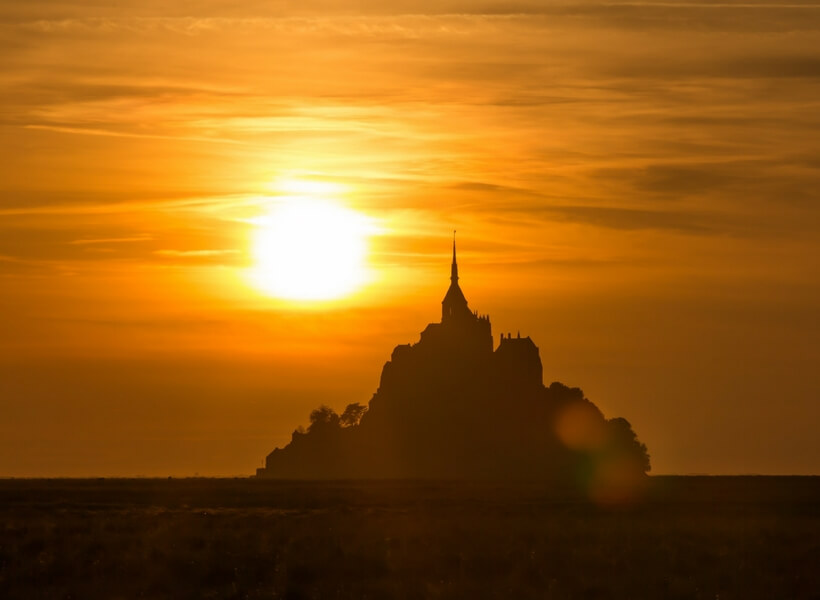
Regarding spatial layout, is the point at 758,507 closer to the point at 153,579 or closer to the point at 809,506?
the point at 809,506

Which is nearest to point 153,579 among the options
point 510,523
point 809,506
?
point 510,523

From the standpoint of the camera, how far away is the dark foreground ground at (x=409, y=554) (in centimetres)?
4391

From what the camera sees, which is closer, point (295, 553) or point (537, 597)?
point (537, 597)

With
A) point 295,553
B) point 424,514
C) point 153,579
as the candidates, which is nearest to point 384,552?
point 295,553

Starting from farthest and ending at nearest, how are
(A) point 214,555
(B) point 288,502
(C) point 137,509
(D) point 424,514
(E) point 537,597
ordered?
1. (B) point 288,502
2. (C) point 137,509
3. (D) point 424,514
4. (A) point 214,555
5. (E) point 537,597

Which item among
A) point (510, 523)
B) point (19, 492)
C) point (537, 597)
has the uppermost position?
point (19, 492)

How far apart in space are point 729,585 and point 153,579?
1850 centimetres

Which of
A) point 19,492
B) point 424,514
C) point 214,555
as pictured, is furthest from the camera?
point 19,492

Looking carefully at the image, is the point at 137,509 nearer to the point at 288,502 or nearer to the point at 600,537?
the point at 288,502

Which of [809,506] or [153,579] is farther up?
[809,506]

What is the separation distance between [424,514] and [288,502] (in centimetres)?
2154

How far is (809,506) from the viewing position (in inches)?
3408

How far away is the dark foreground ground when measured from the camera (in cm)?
4391

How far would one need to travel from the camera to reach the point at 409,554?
51.2 metres
